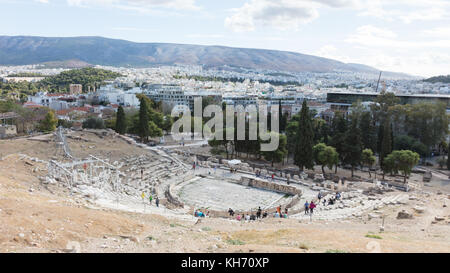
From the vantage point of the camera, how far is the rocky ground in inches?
326

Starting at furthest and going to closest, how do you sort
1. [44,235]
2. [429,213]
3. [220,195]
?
[220,195] < [429,213] < [44,235]

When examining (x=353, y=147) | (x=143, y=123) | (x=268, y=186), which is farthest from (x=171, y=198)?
(x=143, y=123)

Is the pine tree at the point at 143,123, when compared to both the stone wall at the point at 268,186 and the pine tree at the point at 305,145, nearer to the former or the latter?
the stone wall at the point at 268,186

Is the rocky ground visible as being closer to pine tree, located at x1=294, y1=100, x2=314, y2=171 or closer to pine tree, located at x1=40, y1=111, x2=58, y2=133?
pine tree, located at x1=294, y1=100, x2=314, y2=171

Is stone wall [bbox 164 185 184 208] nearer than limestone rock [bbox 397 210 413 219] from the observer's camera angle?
No

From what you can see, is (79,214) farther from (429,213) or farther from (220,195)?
(429,213)

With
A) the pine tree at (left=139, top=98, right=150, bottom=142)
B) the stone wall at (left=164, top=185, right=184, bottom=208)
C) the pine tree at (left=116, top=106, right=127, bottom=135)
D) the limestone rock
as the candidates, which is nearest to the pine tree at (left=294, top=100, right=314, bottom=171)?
the stone wall at (left=164, top=185, right=184, bottom=208)

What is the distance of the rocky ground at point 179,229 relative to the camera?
827cm

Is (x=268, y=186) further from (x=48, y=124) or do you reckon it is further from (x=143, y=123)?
(x=48, y=124)

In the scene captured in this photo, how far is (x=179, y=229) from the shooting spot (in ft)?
36.3

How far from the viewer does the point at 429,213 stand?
16.2m
